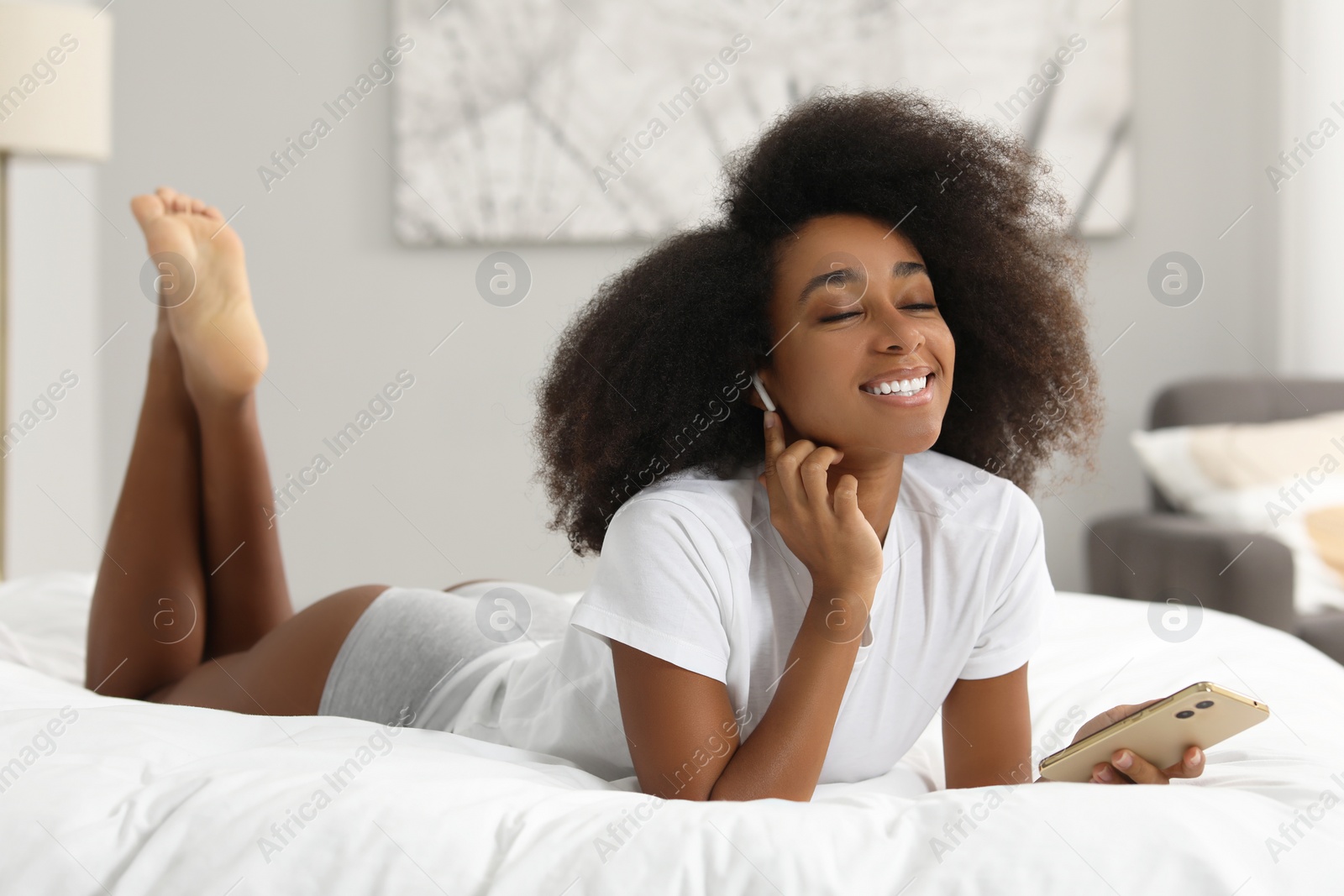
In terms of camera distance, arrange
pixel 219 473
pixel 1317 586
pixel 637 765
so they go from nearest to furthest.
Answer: pixel 637 765
pixel 219 473
pixel 1317 586

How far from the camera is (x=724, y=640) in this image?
958mm

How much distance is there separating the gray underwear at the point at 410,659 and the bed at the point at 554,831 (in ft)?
1.08

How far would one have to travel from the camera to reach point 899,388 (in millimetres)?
994

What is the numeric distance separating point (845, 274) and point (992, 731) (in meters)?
0.47

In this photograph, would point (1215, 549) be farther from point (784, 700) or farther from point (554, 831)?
point (554, 831)

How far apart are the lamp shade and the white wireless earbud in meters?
1.97

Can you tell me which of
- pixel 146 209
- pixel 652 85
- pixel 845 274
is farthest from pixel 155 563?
pixel 652 85

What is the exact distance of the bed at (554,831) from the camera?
0.73 metres

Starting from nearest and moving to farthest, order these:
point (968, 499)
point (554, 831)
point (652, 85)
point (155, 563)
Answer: point (554, 831) → point (968, 499) → point (155, 563) → point (652, 85)

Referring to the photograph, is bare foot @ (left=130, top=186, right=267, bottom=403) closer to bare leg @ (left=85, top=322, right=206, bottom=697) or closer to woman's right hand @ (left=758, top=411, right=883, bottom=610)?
bare leg @ (left=85, top=322, right=206, bottom=697)

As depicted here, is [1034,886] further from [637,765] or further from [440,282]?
[440,282]

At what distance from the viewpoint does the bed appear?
73 cm

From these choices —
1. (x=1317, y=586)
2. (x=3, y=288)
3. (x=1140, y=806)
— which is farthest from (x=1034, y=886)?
(x=3, y=288)

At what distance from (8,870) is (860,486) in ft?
2.45
